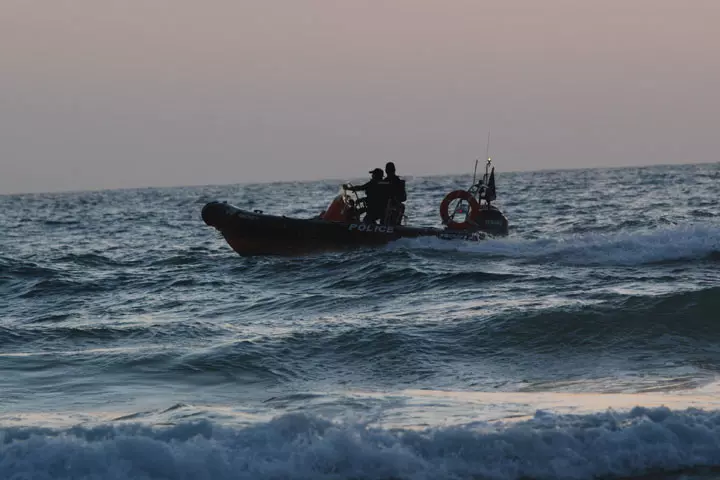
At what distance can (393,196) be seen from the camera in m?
15.0

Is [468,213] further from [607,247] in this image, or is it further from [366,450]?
[366,450]

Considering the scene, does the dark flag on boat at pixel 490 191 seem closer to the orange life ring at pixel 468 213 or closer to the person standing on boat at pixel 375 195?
the orange life ring at pixel 468 213

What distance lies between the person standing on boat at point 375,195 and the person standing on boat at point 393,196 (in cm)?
8

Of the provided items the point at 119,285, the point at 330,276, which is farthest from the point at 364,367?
the point at 119,285

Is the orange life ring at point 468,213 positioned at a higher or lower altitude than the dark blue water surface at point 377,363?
higher

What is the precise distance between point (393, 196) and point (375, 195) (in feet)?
0.98

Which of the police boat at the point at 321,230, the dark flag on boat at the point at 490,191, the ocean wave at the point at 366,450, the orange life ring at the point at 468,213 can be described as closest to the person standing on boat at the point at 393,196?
the police boat at the point at 321,230

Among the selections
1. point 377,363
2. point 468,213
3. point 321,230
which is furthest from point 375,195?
point 377,363

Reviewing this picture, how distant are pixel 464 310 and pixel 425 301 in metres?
0.95

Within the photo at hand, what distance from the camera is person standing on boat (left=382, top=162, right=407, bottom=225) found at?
48.3 feet

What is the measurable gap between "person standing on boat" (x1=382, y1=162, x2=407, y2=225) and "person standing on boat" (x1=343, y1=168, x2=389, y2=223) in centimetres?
8

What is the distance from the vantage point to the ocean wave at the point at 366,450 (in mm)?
4320

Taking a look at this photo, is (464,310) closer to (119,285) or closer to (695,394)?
(695,394)

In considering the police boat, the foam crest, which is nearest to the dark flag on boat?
→ the police boat
